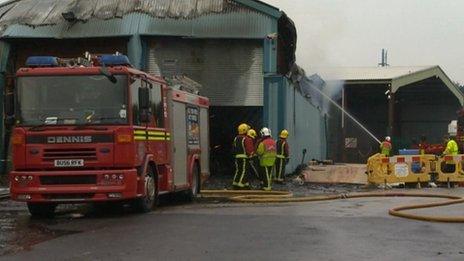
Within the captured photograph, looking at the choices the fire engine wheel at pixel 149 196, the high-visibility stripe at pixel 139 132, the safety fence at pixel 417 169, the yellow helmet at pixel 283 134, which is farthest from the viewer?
the safety fence at pixel 417 169

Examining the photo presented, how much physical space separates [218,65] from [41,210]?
34.3ft

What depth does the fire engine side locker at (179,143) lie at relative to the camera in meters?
13.3

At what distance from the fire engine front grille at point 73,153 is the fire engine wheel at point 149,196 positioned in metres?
1.17

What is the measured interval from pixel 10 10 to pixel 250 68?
856 cm

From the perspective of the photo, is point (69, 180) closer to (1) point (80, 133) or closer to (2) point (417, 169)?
(1) point (80, 133)

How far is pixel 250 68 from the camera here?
69.2ft

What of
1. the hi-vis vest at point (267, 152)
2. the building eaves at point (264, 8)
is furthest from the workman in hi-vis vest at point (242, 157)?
the building eaves at point (264, 8)

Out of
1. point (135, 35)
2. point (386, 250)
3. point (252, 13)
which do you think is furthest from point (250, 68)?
point (386, 250)

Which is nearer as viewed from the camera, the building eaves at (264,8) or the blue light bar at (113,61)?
the blue light bar at (113,61)

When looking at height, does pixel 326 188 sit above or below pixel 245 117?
below

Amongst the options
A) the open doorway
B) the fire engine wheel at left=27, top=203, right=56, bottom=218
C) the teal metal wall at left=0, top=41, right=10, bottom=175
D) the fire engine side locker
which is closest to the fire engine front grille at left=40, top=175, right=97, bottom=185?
the fire engine wheel at left=27, top=203, right=56, bottom=218

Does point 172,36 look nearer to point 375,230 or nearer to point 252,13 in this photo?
point 252,13

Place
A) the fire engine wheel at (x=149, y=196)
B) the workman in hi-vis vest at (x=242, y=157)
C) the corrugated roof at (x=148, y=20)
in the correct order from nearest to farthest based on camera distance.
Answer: the fire engine wheel at (x=149, y=196) < the workman in hi-vis vest at (x=242, y=157) < the corrugated roof at (x=148, y=20)

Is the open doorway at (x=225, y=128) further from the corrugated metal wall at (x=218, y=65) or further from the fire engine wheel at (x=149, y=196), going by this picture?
the fire engine wheel at (x=149, y=196)
